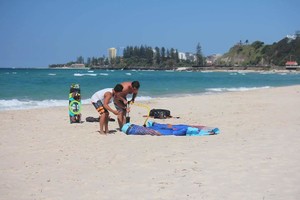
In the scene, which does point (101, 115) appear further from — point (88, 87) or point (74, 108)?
point (88, 87)

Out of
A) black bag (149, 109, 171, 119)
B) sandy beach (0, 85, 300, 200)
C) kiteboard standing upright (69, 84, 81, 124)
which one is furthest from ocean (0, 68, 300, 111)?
sandy beach (0, 85, 300, 200)

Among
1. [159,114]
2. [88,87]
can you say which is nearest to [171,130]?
[159,114]

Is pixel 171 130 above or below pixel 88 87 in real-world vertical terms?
above

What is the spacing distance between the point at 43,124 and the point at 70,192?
6466 mm

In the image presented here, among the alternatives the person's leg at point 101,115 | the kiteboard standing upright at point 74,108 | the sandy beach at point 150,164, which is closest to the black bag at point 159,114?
the kiteboard standing upright at point 74,108

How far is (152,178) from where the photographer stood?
5395mm

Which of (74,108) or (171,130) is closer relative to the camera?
(171,130)

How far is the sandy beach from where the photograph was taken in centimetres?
485

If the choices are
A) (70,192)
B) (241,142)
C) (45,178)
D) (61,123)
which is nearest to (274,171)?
(241,142)

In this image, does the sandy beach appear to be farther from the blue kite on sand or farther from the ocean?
the ocean

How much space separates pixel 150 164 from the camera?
6.16 meters

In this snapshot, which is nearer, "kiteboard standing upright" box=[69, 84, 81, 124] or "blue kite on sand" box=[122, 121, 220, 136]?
"blue kite on sand" box=[122, 121, 220, 136]

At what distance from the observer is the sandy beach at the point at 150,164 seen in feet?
15.9

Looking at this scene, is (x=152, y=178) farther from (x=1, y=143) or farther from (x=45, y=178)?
(x=1, y=143)
